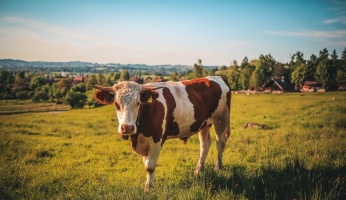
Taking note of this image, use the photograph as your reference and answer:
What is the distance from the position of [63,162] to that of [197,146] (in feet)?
19.0

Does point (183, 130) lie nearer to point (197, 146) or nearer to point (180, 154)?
point (180, 154)

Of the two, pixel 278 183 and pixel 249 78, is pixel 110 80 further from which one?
pixel 278 183

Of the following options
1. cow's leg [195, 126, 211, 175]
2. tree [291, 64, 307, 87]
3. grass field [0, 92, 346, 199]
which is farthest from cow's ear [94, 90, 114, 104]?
tree [291, 64, 307, 87]

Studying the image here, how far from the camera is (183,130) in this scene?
5805 mm

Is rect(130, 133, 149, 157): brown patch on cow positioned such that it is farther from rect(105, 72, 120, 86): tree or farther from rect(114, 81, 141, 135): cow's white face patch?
rect(105, 72, 120, 86): tree

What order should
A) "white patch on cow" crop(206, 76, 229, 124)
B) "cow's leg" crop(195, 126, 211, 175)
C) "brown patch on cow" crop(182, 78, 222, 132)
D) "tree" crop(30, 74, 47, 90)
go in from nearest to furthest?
"brown patch on cow" crop(182, 78, 222, 132), "cow's leg" crop(195, 126, 211, 175), "white patch on cow" crop(206, 76, 229, 124), "tree" crop(30, 74, 47, 90)

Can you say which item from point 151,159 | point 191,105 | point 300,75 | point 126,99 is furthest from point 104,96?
point 300,75

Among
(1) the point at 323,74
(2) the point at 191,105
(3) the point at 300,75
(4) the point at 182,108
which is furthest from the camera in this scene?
(3) the point at 300,75

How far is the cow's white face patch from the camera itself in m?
4.13

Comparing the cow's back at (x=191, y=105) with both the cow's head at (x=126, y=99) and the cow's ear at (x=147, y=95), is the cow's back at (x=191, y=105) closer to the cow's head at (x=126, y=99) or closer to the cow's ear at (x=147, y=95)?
the cow's ear at (x=147, y=95)

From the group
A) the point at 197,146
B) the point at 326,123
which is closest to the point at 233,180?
the point at 197,146

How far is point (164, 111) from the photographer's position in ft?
17.1

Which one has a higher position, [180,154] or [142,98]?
[142,98]

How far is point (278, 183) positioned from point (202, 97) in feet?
9.10
